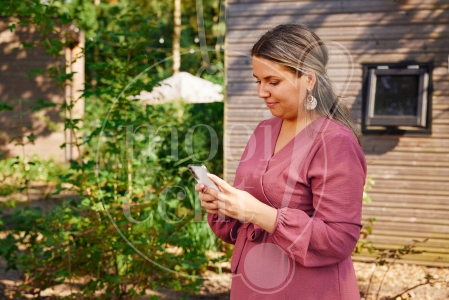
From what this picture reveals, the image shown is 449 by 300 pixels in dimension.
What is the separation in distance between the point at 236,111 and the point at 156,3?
58.3ft

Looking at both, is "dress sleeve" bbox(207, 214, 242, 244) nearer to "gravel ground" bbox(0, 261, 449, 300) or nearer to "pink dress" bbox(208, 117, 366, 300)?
"pink dress" bbox(208, 117, 366, 300)

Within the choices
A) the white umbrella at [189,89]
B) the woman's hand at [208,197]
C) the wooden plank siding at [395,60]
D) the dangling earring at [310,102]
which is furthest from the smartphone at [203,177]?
the white umbrella at [189,89]

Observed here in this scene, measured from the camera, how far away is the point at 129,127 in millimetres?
3949

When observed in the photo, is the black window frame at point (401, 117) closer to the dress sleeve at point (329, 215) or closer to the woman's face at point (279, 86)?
the woman's face at point (279, 86)

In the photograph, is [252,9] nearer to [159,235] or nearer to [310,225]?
[159,235]

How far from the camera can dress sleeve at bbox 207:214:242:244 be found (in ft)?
7.11

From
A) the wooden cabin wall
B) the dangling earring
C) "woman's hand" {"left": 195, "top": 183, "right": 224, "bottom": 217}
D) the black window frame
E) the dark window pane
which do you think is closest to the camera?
"woman's hand" {"left": 195, "top": 183, "right": 224, "bottom": 217}

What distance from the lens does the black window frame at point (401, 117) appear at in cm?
654

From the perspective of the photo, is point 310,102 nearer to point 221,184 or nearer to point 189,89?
point 221,184

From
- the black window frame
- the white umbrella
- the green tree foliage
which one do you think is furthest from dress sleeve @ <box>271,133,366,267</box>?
the white umbrella

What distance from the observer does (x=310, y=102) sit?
1.96 meters

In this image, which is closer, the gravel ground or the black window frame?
the gravel ground

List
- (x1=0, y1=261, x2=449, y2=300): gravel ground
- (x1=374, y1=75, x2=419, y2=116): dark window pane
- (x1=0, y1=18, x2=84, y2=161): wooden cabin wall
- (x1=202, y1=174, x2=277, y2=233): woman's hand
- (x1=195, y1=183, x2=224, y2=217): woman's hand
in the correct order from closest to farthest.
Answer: (x1=202, y1=174, x2=277, y2=233): woman's hand, (x1=195, y1=183, x2=224, y2=217): woman's hand, (x1=0, y1=261, x2=449, y2=300): gravel ground, (x1=374, y1=75, x2=419, y2=116): dark window pane, (x1=0, y1=18, x2=84, y2=161): wooden cabin wall

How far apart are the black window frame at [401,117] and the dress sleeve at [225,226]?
16.1 feet
